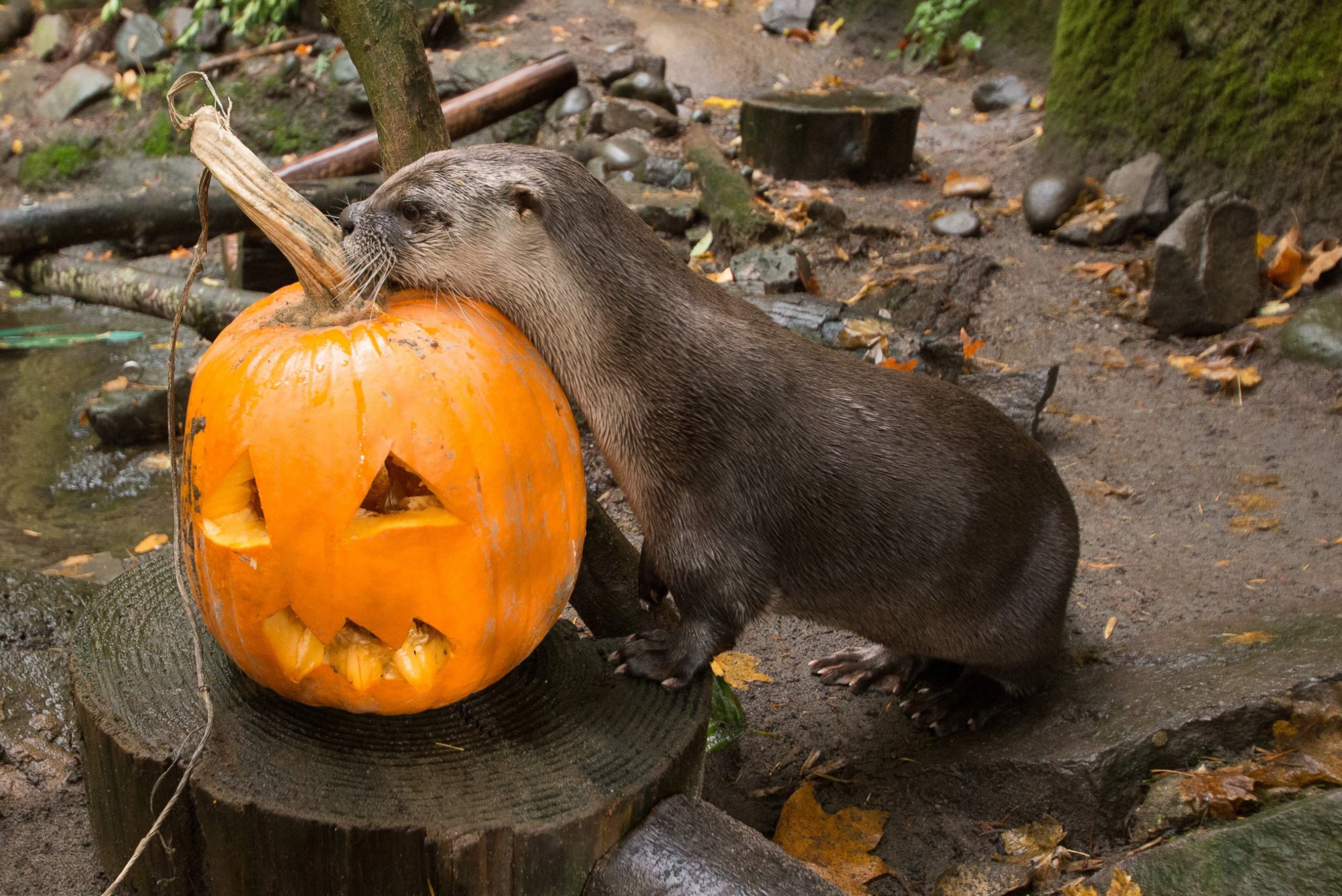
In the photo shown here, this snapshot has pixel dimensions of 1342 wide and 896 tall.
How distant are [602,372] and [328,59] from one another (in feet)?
31.8

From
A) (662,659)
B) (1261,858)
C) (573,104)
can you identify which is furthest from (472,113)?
(1261,858)

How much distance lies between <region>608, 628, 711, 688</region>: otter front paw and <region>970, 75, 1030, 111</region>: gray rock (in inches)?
370

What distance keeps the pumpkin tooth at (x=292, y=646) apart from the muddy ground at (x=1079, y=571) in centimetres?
95

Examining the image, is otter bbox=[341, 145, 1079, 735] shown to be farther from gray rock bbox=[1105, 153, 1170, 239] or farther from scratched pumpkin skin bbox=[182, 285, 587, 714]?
gray rock bbox=[1105, 153, 1170, 239]

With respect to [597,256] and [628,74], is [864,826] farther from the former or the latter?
[628,74]

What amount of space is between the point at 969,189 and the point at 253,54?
7.40 m

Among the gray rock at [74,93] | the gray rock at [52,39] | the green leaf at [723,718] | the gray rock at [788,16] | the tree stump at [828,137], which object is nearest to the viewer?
the green leaf at [723,718]

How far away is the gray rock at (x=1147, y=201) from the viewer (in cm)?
757

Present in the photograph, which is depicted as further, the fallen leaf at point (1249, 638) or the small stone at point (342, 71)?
the small stone at point (342, 71)

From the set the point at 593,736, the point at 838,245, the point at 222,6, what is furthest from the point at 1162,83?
the point at 222,6

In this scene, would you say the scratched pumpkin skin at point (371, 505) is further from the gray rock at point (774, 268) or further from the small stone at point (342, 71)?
the small stone at point (342, 71)

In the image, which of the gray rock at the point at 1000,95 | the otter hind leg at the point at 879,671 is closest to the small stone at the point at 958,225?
the gray rock at the point at 1000,95

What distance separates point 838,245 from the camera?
7.43 m

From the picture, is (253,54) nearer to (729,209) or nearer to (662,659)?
(729,209)
